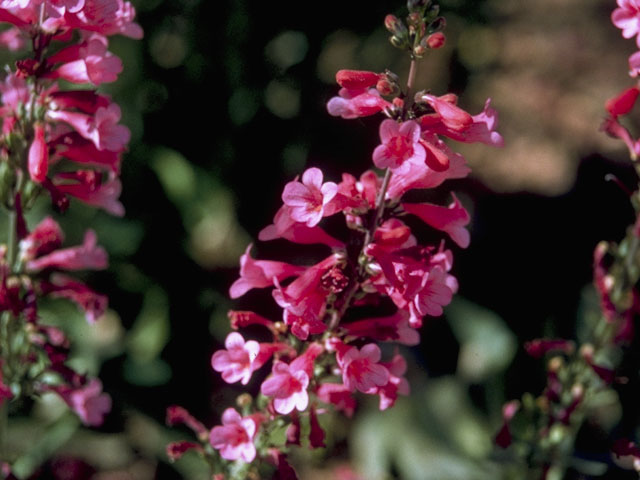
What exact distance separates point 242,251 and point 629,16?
2.79 meters

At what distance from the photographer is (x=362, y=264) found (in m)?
1.66

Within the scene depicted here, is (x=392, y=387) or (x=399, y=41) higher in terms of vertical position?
(x=399, y=41)

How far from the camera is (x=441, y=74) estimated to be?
5363 mm

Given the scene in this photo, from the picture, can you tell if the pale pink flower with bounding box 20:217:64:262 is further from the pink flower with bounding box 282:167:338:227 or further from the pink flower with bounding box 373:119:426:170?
the pink flower with bounding box 373:119:426:170

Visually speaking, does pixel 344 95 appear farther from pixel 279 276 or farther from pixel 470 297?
pixel 470 297

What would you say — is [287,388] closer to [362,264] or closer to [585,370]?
[362,264]

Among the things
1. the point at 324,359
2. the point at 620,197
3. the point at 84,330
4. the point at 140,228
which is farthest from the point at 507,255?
the point at 324,359

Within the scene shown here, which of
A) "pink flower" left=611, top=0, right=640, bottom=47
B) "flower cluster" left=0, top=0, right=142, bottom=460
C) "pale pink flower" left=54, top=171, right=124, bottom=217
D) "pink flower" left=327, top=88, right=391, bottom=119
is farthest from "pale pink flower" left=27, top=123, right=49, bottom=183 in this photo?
"pink flower" left=611, top=0, right=640, bottom=47

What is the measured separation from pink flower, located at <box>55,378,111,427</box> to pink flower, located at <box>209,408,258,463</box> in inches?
28.9

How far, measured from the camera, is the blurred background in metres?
3.75

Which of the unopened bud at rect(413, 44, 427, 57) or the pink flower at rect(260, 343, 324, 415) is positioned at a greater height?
the unopened bud at rect(413, 44, 427, 57)

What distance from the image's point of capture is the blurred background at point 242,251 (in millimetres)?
3748

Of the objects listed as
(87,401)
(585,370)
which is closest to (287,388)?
(87,401)

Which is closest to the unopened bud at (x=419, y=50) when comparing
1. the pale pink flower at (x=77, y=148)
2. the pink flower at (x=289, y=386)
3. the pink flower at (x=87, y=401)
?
the pink flower at (x=289, y=386)
